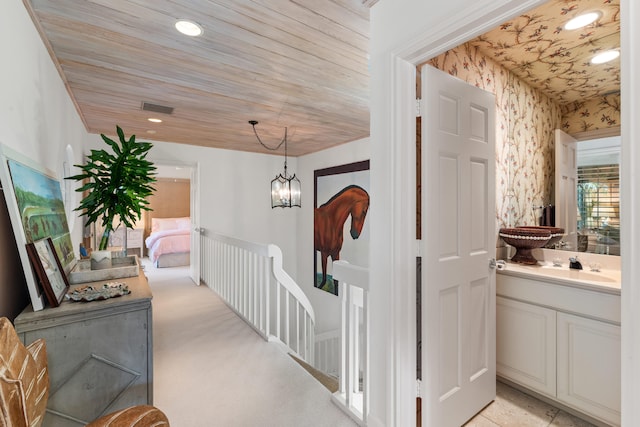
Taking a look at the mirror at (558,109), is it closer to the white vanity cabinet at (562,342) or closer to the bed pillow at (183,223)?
the white vanity cabinet at (562,342)

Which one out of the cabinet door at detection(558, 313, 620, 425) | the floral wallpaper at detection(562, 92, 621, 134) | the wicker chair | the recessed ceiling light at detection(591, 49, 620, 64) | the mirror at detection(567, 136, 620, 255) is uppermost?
the recessed ceiling light at detection(591, 49, 620, 64)

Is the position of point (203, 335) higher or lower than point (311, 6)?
lower

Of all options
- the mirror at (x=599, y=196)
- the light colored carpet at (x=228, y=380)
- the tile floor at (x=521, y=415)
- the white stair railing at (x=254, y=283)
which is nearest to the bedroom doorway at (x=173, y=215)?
the white stair railing at (x=254, y=283)

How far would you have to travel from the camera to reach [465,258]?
1735 millimetres

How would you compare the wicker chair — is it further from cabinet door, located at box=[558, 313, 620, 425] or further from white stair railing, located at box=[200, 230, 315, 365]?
cabinet door, located at box=[558, 313, 620, 425]

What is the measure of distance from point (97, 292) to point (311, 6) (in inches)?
70.9

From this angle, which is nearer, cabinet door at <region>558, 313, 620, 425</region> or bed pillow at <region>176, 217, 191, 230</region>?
cabinet door at <region>558, 313, 620, 425</region>

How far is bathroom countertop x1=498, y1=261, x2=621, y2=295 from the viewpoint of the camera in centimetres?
167

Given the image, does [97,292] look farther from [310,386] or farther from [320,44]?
[320,44]

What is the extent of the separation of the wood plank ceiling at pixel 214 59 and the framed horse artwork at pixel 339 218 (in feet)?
3.83

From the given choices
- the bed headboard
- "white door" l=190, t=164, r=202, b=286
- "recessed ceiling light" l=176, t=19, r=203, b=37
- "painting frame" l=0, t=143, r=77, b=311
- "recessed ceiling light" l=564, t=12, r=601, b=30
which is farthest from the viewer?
the bed headboard

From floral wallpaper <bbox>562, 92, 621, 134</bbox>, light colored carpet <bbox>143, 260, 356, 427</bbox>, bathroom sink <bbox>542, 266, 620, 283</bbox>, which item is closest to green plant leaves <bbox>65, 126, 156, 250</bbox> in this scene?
light colored carpet <bbox>143, 260, 356, 427</bbox>

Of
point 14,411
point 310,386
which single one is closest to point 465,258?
point 310,386

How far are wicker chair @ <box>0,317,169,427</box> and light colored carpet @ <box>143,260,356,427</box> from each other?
3.16 feet
